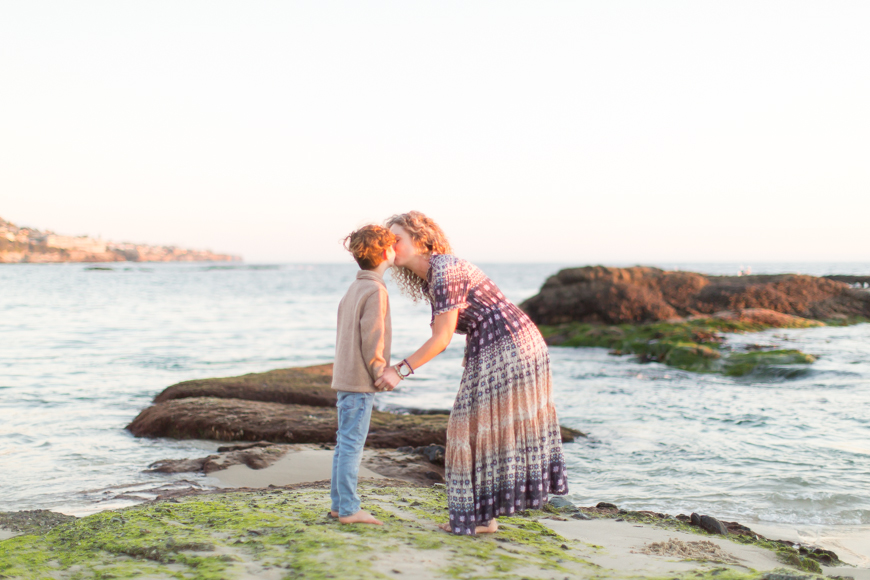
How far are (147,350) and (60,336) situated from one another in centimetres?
435

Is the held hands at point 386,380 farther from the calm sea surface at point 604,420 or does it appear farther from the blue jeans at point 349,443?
the calm sea surface at point 604,420

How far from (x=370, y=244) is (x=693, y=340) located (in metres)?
14.1

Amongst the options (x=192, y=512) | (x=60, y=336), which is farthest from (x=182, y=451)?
(x=60, y=336)

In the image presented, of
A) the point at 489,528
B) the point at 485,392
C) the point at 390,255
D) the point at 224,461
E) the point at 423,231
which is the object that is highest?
the point at 423,231

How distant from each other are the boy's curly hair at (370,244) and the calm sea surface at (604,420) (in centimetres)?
335

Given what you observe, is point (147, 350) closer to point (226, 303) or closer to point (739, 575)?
point (739, 575)

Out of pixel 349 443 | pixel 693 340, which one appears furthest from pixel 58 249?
pixel 349 443

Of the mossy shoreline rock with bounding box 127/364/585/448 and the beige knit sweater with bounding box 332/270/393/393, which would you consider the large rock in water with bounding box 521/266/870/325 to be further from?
the beige knit sweater with bounding box 332/270/393/393

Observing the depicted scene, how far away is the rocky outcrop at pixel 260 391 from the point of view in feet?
31.2

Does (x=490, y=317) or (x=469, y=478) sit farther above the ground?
(x=490, y=317)

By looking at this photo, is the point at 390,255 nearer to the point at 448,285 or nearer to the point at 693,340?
the point at 448,285

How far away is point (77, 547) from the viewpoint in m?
3.38

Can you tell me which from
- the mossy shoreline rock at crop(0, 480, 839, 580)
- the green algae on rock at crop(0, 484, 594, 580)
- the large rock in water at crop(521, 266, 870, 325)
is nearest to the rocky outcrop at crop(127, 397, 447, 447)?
the mossy shoreline rock at crop(0, 480, 839, 580)

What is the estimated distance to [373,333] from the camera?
3.61 m
